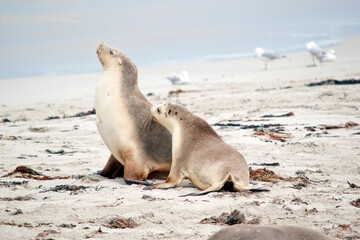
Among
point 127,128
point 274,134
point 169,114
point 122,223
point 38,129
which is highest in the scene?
point 169,114

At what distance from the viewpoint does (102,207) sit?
152 inches

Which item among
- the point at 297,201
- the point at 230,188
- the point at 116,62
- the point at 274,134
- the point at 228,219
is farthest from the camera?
the point at 274,134

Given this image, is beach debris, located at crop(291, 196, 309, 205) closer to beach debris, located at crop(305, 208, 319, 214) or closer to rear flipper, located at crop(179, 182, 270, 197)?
beach debris, located at crop(305, 208, 319, 214)

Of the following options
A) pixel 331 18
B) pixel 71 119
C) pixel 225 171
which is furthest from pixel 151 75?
pixel 331 18

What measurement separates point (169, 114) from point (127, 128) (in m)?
0.46

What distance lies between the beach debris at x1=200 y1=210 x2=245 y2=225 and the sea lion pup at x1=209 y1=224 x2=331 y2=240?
79 cm

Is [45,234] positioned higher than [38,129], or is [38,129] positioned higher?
[45,234]

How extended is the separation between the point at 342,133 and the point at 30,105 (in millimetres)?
8670

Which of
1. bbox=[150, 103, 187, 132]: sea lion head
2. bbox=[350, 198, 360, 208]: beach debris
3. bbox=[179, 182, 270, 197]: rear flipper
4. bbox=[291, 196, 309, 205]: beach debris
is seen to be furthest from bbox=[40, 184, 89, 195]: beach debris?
bbox=[350, 198, 360, 208]: beach debris

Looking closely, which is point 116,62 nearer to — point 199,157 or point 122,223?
point 199,157

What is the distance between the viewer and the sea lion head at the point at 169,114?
16.9 feet

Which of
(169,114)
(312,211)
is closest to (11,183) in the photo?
(169,114)

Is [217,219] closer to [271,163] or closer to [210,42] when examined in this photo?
[271,163]

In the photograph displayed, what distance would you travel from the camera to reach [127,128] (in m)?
5.17
